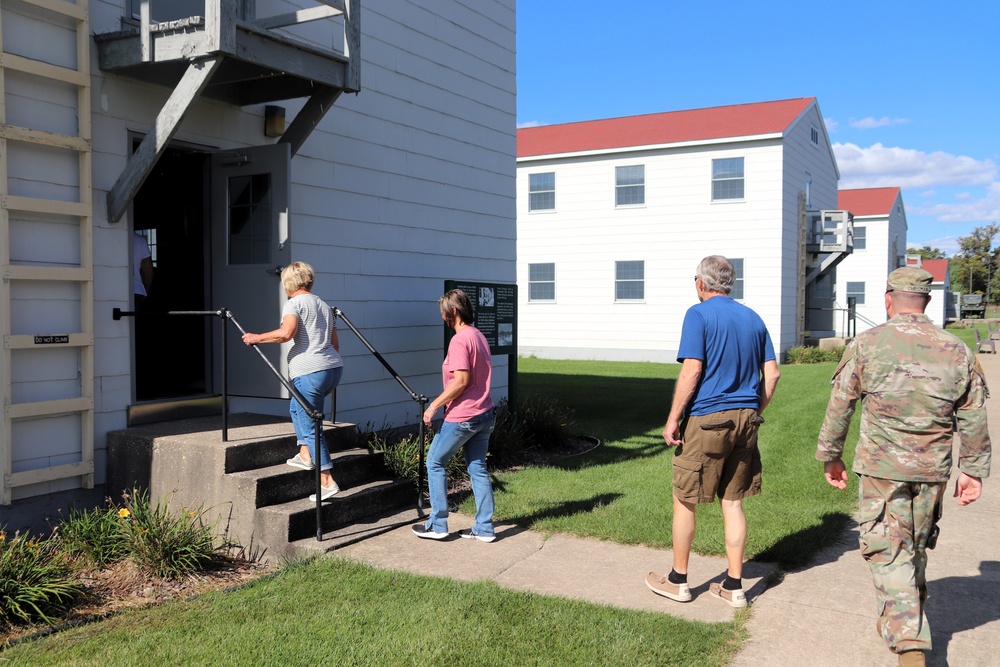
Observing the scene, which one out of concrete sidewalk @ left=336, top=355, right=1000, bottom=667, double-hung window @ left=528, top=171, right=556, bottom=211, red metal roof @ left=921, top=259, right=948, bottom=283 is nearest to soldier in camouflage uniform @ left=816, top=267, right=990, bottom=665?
concrete sidewalk @ left=336, top=355, right=1000, bottom=667

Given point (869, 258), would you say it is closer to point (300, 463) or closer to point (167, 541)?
point (300, 463)

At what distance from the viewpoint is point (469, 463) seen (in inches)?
246

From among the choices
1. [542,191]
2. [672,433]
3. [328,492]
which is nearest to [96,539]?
[328,492]

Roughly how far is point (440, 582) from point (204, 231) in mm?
4054

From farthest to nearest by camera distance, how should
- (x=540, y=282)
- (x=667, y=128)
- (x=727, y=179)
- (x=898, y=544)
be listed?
(x=540, y=282)
(x=667, y=128)
(x=727, y=179)
(x=898, y=544)

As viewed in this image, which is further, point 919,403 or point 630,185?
point 630,185

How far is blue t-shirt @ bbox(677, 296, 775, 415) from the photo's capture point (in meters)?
4.76

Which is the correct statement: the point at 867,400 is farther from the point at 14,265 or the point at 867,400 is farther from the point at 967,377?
the point at 14,265

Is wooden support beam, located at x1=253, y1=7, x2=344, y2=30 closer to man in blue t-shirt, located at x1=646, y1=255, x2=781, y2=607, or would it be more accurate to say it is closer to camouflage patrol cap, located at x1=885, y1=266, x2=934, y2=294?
man in blue t-shirt, located at x1=646, y1=255, x2=781, y2=607

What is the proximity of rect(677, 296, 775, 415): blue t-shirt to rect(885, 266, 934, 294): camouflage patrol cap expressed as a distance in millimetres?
829

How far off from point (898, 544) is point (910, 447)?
456 millimetres

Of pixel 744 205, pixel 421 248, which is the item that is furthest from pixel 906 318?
pixel 744 205

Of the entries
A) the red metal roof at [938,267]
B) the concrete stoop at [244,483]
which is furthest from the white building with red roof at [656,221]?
the red metal roof at [938,267]

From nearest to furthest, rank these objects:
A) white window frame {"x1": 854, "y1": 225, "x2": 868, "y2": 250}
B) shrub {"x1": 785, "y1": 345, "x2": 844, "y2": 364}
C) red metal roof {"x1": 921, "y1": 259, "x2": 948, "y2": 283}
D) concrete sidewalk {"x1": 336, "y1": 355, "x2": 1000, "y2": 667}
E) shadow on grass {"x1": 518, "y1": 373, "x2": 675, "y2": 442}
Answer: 1. concrete sidewalk {"x1": 336, "y1": 355, "x2": 1000, "y2": 667}
2. shadow on grass {"x1": 518, "y1": 373, "x2": 675, "y2": 442}
3. shrub {"x1": 785, "y1": 345, "x2": 844, "y2": 364}
4. white window frame {"x1": 854, "y1": 225, "x2": 868, "y2": 250}
5. red metal roof {"x1": 921, "y1": 259, "x2": 948, "y2": 283}
